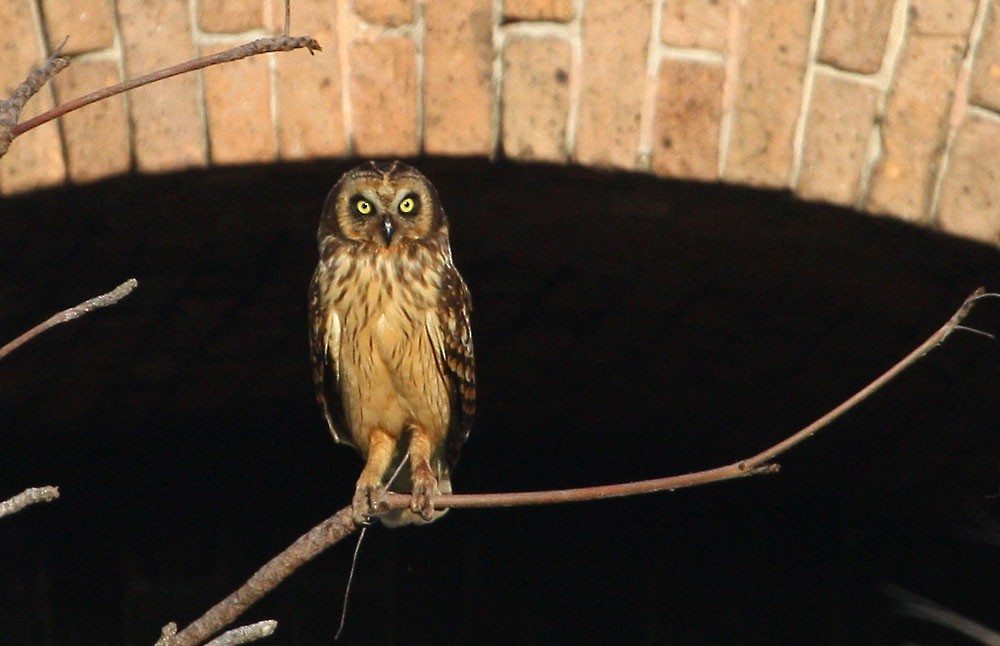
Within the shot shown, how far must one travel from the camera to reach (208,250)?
10.7ft

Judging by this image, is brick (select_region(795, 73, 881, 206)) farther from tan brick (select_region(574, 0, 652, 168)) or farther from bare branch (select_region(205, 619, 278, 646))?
bare branch (select_region(205, 619, 278, 646))

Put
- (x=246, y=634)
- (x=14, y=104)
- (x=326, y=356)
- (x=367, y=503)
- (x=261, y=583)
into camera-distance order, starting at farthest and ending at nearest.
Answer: (x=326, y=356) < (x=367, y=503) < (x=261, y=583) < (x=246, y=634) < (x=14, y=104)

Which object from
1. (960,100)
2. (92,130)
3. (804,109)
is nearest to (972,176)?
(960,100)

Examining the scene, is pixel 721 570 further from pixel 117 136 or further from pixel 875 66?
pixel 117 136

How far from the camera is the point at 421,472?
10.6 feet

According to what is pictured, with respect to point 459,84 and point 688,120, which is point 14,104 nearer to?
point 459,84

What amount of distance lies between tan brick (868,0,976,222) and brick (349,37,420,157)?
37.5 inches

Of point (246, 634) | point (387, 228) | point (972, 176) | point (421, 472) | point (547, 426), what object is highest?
point (972, 176)

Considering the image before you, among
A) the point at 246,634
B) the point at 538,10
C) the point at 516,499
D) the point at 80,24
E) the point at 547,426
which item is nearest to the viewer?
the point at 246,634

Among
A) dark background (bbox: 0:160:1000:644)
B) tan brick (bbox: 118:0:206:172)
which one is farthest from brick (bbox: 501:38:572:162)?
tan brick (bbox: 118:0:206:172)

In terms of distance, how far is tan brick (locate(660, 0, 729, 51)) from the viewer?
2.88m

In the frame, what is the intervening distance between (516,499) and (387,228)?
1.61 meters

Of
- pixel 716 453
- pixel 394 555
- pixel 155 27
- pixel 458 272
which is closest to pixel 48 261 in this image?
pixel 155 27

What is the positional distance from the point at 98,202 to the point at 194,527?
52.5 inches
